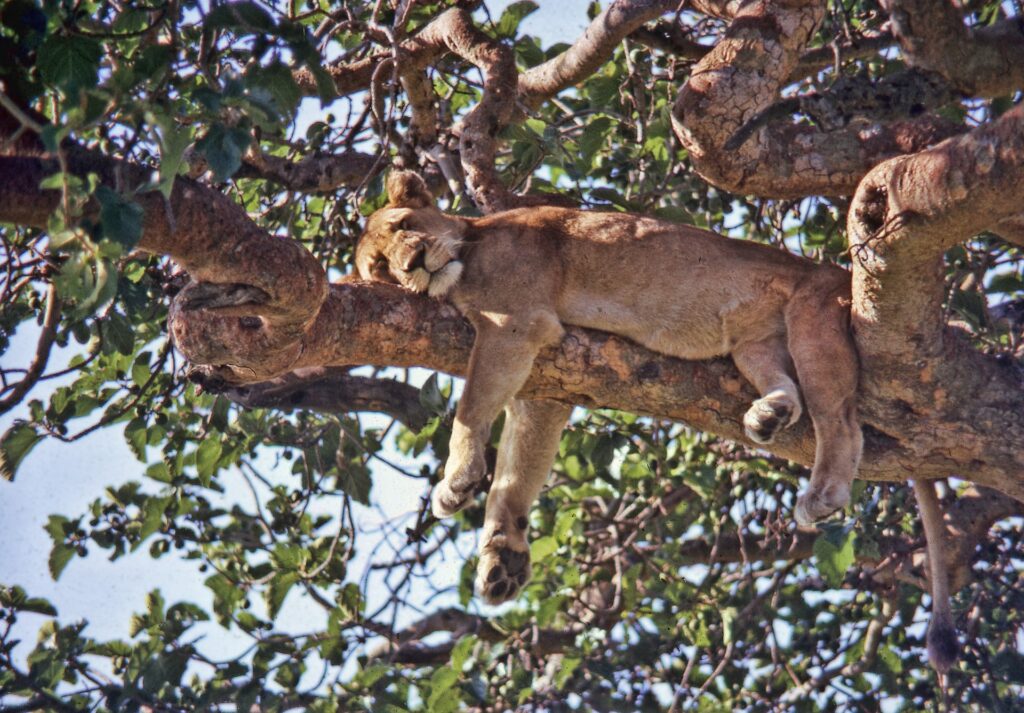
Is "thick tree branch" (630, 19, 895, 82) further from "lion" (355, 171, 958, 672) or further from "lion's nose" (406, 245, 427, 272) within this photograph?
"lion's nose" (406, 245, 427, 272)

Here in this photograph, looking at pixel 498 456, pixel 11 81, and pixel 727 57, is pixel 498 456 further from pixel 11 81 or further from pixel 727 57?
pixel 11 81

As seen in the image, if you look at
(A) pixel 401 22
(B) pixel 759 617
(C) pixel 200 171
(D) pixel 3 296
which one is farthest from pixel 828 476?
(D) pixel 3 296

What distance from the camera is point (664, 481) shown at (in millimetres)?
6043

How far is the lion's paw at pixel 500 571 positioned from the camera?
462 centimetres

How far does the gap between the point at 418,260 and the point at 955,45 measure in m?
2.20

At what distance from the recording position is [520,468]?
16.6ft

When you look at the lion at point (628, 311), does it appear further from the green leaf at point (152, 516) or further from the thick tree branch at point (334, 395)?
the green leaf at point (152, 516)

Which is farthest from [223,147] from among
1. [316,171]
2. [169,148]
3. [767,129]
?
[316,171]

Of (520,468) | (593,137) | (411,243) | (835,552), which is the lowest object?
(835,552)

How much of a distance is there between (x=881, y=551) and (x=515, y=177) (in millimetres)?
2667

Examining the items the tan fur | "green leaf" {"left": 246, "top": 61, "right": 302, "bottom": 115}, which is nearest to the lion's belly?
the tan fur

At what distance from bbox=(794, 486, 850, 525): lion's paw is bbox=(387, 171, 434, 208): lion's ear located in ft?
6.92

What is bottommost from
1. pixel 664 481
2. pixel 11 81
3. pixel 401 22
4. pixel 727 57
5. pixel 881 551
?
pixel 11 81

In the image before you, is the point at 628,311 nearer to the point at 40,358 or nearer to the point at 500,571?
the point at 500,571
